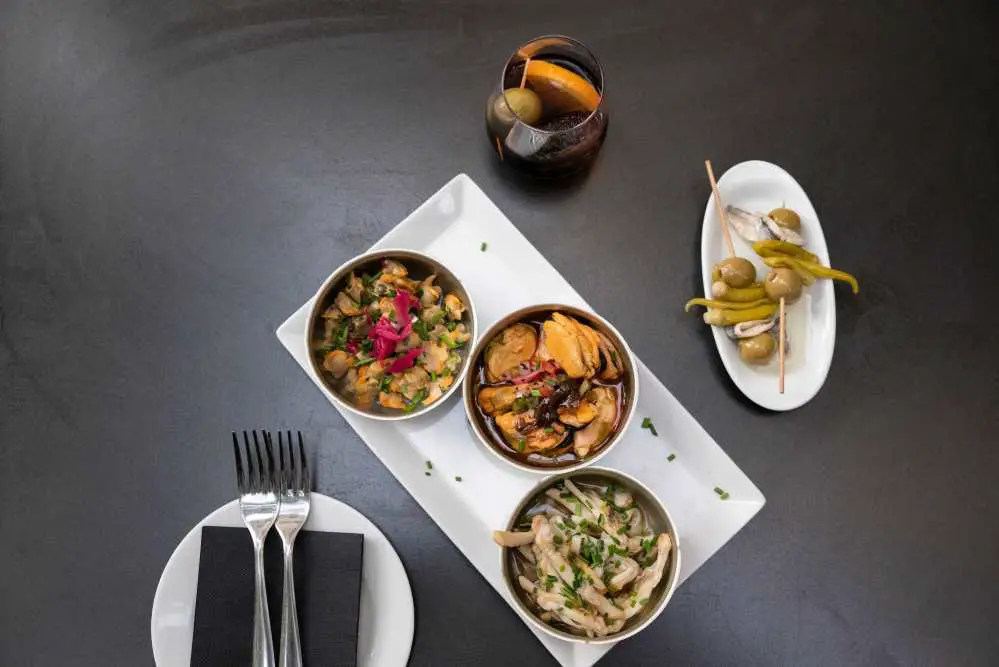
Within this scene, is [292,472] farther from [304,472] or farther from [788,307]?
[788,307]

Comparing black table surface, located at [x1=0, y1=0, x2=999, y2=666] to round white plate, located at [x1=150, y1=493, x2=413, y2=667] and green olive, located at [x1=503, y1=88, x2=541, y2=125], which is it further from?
green olive, located at [x1=503, y1=88, x2=541, y2=125]

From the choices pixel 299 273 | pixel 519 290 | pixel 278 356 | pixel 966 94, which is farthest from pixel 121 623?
pixel 966 94

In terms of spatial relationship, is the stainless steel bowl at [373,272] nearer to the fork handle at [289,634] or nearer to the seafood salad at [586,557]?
the seafood salad at [586,557]

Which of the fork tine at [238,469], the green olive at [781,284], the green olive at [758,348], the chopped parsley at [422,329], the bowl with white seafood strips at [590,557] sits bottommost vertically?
the bowl with white seafood strips at [590,557]

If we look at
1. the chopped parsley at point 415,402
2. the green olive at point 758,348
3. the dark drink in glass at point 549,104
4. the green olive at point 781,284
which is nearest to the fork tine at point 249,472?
the chopped parsley at point 415,402

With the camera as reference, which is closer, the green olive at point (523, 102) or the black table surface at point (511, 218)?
the green olive at point (523, 102)

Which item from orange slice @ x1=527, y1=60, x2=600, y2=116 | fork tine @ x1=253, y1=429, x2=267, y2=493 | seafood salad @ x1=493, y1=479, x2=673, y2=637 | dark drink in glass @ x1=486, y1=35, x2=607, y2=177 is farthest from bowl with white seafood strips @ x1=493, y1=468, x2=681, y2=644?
orange slice @ x1=527, y1=60, x2=600, y2=116

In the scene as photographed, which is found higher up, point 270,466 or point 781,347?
point 270,466

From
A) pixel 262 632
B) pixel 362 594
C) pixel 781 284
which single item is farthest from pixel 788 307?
pixel 262 632
